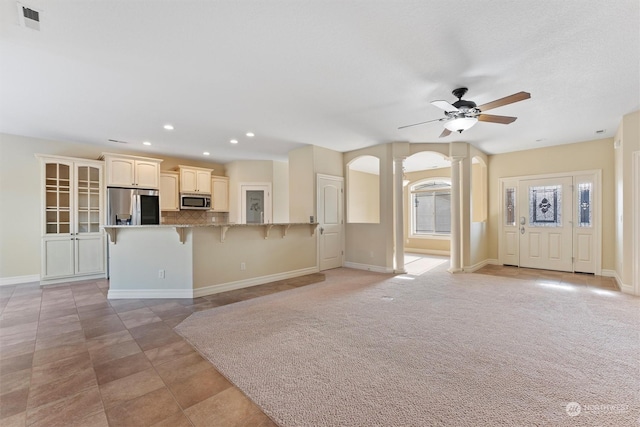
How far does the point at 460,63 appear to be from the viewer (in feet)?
8.88

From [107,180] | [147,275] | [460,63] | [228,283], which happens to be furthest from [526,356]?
[107,180]

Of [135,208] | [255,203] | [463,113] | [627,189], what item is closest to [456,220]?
[627,189]

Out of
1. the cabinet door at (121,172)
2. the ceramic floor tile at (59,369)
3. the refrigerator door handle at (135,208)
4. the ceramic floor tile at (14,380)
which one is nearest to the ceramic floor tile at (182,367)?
the ceramic floor tile at (59,369)

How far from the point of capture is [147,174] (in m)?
6.00

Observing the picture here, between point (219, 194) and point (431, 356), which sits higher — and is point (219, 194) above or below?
above

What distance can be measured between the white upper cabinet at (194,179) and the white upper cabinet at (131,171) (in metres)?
0.66

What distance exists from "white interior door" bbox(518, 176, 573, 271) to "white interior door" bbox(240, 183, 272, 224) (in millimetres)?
6283

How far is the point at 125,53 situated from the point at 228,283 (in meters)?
3.35

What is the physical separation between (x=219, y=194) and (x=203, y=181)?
1.91 feet

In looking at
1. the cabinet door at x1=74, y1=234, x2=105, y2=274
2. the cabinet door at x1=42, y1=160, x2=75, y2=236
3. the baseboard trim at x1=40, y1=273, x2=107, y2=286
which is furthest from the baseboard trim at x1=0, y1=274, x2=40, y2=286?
the cabinet door at x1=42, y1=160, x2=75, y2=236

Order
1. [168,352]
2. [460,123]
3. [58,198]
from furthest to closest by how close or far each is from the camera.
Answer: [58,198] < [460,123] < [168,352]

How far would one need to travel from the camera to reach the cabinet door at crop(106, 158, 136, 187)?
5555 millimetres

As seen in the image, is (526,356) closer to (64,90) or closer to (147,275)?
(147,275)

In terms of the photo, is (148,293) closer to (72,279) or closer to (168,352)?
(168,352)
